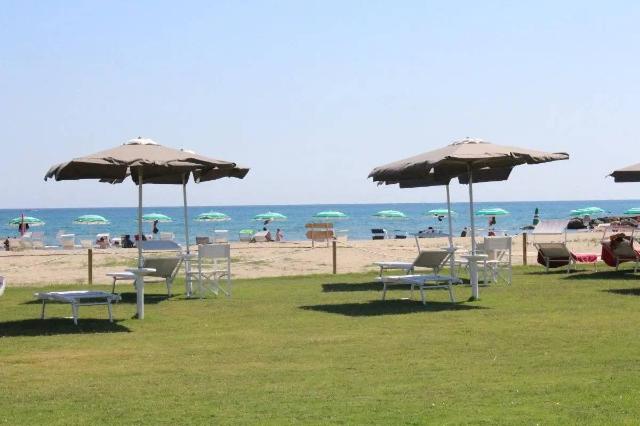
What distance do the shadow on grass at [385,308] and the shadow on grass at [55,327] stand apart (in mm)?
2636

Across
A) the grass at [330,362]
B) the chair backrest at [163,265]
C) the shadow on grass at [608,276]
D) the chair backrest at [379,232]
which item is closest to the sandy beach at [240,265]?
the shadow on grass at [608,276]

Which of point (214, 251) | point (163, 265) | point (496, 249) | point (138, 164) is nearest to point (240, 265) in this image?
point (496, 249)

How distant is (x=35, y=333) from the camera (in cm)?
1077

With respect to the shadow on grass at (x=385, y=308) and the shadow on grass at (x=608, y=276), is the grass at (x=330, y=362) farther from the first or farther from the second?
the shadow on grass at (x=608, y=276)

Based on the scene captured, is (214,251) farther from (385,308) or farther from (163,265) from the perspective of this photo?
(385,308)

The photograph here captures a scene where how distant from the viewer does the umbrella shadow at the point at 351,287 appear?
15.9 metres

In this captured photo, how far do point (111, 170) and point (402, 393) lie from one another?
707cm

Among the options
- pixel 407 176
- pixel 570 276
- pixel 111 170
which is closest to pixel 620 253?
pixel 570 276

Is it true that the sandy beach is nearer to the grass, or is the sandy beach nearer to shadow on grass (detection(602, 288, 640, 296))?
the grass

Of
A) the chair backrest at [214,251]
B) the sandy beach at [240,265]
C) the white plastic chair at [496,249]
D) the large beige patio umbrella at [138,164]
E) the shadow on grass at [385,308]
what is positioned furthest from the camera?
the sandy beach at [240,265]

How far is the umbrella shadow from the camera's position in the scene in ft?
52.2

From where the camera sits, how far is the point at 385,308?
42.4ft

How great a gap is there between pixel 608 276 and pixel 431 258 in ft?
15.4

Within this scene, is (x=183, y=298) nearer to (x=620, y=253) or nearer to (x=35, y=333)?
(x=35, y=333)
